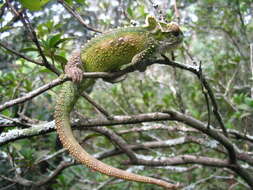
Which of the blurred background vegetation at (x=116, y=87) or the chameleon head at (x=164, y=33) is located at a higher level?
the chameleon head at (x=164, y=33)

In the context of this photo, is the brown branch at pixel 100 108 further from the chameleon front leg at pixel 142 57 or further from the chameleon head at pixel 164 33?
the chameleon head at pixel 164 33

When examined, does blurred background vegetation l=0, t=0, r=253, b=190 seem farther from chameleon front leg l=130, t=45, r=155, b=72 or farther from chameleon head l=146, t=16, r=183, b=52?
chameleon front leg l=130, t=45, r=155, b=72

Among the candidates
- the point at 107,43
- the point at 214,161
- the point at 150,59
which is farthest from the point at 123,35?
the point at 214,161

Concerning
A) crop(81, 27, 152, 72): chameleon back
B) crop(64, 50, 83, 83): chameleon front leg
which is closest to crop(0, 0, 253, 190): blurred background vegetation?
crop(64, 50, 83, 83): chameleon front leg

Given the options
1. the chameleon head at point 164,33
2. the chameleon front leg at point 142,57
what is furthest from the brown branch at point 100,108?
the chameleon head at point 164,33

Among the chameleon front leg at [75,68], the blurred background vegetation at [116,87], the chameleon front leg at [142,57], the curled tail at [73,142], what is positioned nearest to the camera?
the curled tail at [73,142]

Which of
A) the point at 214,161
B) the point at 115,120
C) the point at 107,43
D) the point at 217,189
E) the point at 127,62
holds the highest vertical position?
the point at 107,43

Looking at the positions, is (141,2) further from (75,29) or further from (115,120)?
(75,29)
